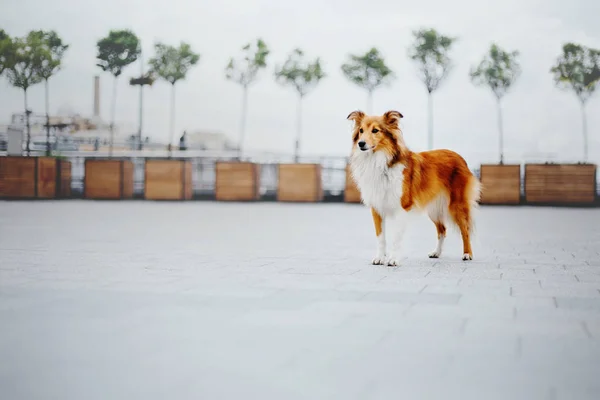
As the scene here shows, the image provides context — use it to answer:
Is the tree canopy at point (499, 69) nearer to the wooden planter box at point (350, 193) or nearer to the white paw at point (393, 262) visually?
the wooden planter box at point (350, 193)

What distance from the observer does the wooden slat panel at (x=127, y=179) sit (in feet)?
85.8

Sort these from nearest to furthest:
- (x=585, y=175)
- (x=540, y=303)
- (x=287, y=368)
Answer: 1. (x=287, y=368)
2. (x=540, y=303)
3. (x=585, y=175)

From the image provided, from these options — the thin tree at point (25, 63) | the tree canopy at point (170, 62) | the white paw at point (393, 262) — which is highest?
the tree canopy at point (170, 62)

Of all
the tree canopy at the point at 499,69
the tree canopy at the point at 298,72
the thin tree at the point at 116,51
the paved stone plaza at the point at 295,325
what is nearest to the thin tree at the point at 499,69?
the tree canopy at the point at 499,69

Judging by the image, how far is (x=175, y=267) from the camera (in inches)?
265

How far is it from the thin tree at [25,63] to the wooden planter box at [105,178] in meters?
3.23

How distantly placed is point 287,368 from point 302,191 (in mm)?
22241

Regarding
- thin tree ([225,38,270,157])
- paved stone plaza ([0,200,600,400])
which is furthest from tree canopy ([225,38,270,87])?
paved stone plaza ([0,200,600,400])

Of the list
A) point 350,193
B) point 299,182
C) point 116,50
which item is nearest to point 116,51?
point 116,50

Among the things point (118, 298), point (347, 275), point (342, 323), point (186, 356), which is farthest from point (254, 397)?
point (347, 275)

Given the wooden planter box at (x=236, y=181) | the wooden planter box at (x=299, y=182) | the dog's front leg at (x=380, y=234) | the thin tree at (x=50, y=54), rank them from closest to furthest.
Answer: the dog's front leg at (x=380, y=234) < the thin tree at (x=50, y=54) < the wooden planter box at (x=299, y=182) < the wooden planter box at (x=236, y=181)

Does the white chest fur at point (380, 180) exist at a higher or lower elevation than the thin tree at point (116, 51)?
lower

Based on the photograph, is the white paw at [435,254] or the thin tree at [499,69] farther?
the thin tree at [499,69]

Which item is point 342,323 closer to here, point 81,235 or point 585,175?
point 81,235
